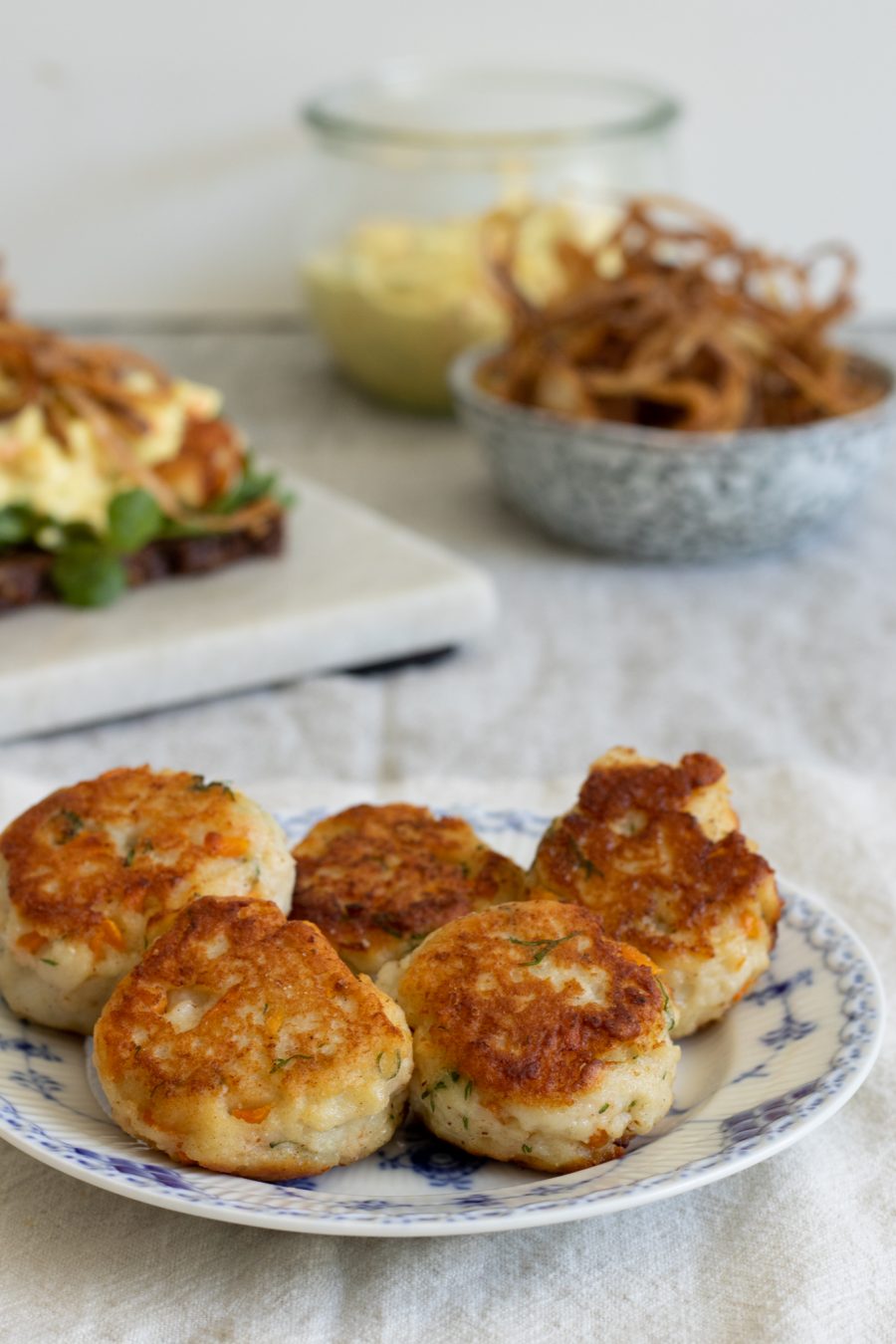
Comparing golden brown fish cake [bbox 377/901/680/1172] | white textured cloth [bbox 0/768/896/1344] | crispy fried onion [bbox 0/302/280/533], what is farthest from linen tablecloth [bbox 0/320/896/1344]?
crispy fried onion [bbox 0/302/280/533]

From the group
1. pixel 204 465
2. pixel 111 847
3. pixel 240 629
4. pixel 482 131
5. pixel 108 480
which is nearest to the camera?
pixel 111 847

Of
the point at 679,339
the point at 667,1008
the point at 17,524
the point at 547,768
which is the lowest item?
the point at 547,768

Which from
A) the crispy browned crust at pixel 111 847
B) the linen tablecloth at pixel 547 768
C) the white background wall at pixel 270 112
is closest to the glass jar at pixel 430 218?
the linen tablecloth at pixel 547 768

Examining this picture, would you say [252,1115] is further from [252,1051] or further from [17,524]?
[17,524]

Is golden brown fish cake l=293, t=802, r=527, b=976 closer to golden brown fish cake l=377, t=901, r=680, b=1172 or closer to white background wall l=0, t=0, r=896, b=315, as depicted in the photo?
golden brown fish cake l=377, t=901, r=680, b=1172

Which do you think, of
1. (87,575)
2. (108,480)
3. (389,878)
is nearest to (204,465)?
(108,480)

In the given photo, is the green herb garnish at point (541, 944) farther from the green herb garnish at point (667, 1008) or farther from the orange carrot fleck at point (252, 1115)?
the orange carrot fleck at point (252, 1115)

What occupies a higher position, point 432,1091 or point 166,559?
point 432,1091

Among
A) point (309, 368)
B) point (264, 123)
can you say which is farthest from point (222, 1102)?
point (264, 123)
